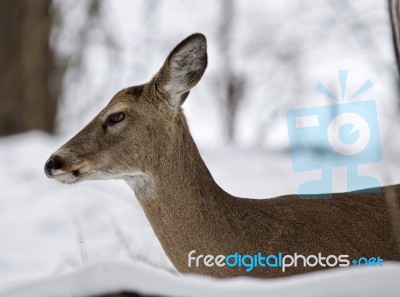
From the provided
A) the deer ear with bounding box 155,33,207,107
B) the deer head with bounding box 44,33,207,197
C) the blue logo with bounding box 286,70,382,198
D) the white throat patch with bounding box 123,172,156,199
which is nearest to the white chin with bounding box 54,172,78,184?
the deer head with bounding box 44,33,207,197

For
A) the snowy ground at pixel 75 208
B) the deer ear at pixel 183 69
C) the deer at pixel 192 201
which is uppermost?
the deer ear at pixel 183 69

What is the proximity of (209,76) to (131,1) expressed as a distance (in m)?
1.86

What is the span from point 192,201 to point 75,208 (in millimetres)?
3855

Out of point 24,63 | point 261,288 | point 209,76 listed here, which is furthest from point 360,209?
point 209,76

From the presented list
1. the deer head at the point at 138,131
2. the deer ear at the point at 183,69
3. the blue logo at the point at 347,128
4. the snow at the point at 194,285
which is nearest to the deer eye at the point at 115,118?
the deer head at the point at 138,131

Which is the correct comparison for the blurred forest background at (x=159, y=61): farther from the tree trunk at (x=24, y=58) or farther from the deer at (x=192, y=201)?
the deer at (x=192, y=201)

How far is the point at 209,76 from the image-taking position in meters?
13.9

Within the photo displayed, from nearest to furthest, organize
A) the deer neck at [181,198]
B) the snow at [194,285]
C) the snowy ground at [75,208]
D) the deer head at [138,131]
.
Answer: the snow at [194,285]
the deer neck at [181,198]
the deer head at [138,131]
the snowy ground at [75,208]

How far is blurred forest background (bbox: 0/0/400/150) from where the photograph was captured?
33.9ft

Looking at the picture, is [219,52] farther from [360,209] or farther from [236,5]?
[360,209]

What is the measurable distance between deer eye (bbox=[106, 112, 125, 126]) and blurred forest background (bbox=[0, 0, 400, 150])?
4867 millimetres

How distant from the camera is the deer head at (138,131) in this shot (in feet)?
11.8

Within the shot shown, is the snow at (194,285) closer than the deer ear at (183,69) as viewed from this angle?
Yes

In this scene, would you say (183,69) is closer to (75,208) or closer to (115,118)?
(115,118)
